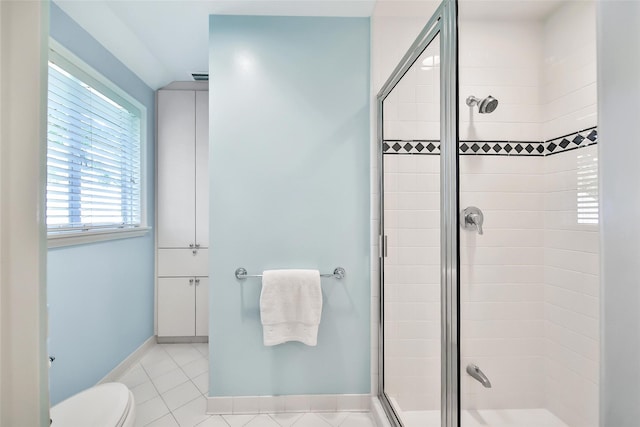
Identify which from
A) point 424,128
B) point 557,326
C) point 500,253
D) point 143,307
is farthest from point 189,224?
point 557,326

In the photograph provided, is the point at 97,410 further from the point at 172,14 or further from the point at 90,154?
the point at 172,14

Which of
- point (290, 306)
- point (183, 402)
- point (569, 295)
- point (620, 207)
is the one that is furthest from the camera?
point (183, 402)

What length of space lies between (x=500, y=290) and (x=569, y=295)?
20cm

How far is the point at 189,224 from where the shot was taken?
2699mm

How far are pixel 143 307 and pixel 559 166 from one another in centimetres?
283

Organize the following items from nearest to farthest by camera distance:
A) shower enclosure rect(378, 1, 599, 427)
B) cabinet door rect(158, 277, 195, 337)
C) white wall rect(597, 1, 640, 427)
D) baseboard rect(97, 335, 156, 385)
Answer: white wall rect(597, 1, 640, 427) → shower enclosure rect(378, 1, 599, 427) → baseboard rect(97, 335, 156, 385) → cabinet door rect(158, 277, 195, 337)

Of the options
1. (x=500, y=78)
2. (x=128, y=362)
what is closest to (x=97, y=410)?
(x=128, y=362)

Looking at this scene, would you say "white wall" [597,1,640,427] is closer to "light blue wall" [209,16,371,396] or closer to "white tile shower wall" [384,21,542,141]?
"white tile shower wall" [384,21,542,141]

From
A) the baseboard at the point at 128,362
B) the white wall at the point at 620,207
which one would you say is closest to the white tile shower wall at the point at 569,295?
the white wall at the point at 620,207

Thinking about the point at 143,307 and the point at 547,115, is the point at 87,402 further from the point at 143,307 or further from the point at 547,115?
the point at 547,115

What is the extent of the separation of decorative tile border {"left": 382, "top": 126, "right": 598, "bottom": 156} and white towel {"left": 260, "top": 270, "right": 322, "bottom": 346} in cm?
93

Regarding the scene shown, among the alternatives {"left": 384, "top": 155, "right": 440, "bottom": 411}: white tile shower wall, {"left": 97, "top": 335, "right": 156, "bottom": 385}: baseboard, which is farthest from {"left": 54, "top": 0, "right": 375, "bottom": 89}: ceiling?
{"left": 97, "top": 335, "right": 156, "bottom": 385}: baseboard

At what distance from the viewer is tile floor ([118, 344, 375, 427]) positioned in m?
1.67

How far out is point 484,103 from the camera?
995mm
